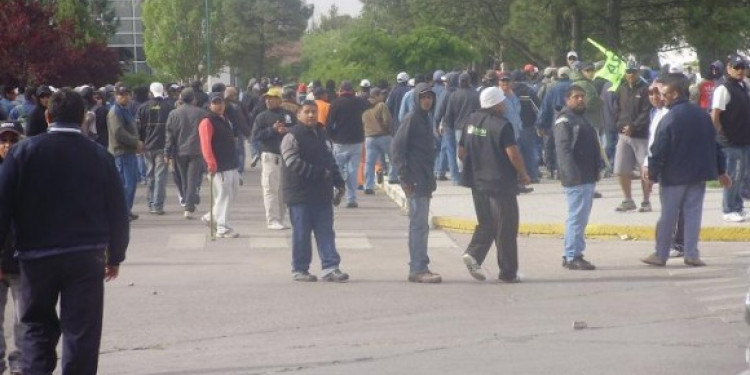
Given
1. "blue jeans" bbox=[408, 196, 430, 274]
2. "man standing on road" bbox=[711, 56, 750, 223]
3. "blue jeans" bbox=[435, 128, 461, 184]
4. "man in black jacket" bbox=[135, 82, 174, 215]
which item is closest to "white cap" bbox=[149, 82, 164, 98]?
"man in black jacket" bbox=[135, 82, 174, 215]

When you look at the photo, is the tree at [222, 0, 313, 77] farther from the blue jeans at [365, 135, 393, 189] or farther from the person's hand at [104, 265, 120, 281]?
the person's hand at [104, 265, 120, 281]

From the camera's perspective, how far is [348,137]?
22.0 metres

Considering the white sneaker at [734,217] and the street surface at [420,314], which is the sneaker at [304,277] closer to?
the street surface at [420,314]

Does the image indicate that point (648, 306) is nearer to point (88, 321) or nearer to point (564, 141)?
point (564, 141)

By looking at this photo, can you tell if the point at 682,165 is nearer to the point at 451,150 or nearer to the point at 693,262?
the point at 693,262

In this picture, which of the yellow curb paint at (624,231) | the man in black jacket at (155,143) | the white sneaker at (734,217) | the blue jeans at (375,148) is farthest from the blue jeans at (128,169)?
the white sneaker at (734,217)

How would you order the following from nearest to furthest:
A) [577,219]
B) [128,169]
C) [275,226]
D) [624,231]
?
[577,219] → [624,231] → [275,226] → [128,169]

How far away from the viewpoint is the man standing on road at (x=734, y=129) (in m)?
17.1

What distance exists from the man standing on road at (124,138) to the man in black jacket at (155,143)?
790 millimetres

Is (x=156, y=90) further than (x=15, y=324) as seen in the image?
Yes

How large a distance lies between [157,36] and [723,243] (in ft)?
249

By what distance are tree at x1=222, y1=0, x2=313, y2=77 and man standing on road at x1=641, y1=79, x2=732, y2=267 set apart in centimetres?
8381

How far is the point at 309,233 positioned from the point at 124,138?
21.0 feet

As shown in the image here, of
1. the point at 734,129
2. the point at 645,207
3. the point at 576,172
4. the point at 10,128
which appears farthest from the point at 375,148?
the point at 10,128
